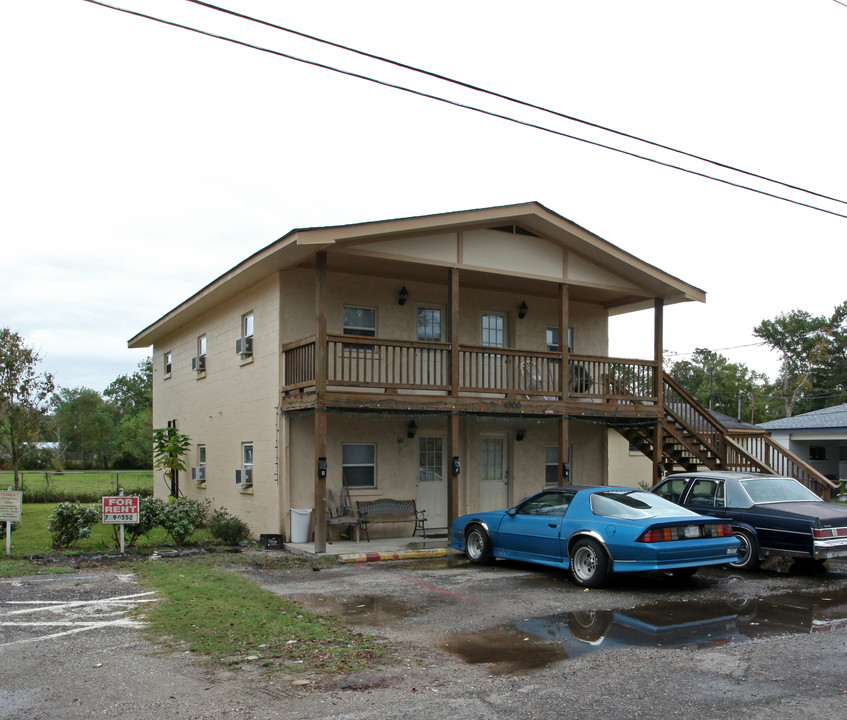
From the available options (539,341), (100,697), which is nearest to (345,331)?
(539,341)

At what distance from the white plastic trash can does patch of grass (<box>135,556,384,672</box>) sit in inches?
170

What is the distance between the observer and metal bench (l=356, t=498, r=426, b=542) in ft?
51.8

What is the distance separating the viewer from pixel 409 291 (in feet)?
59.1

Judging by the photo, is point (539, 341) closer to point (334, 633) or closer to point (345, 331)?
point (345, 331)

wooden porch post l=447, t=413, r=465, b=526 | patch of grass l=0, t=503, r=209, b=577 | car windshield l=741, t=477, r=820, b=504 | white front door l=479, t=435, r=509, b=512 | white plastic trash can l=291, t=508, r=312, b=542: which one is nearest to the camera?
patch of grass l=0, t=503, r=209, b=577

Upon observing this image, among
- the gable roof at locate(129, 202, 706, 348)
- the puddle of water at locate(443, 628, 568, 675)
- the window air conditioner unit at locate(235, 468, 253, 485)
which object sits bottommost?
the puddle of water at locate(443, 628, 568, 675)

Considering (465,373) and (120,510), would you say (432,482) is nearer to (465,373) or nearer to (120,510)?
(465,373)

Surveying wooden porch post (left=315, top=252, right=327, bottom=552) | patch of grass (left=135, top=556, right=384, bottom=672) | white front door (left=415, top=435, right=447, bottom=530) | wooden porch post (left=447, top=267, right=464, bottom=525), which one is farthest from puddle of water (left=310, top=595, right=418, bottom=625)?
white front door (left=415, top=435, right=447, bottom=530)

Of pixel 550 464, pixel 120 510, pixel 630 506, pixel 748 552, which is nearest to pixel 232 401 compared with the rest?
pixel 120 510

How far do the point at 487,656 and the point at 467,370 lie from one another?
385 inches

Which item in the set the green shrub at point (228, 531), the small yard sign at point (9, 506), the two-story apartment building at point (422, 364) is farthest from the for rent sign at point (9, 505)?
the two-story apartment building at point (422, 364)

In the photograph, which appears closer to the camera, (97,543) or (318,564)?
(318,564)

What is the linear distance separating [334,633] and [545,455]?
12.5 meters

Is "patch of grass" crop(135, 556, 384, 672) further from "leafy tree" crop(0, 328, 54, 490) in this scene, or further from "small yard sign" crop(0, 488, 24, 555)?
"leafy tree" crop(0, 328, 54, 490)
